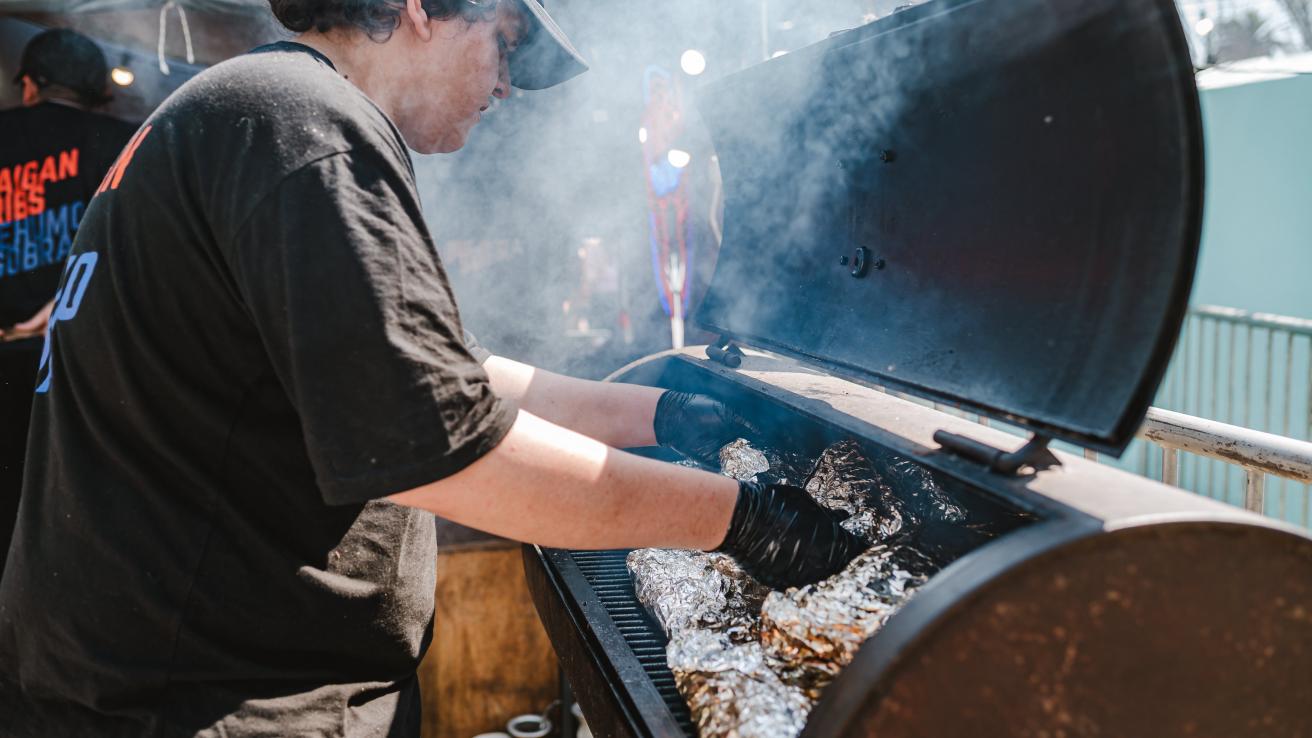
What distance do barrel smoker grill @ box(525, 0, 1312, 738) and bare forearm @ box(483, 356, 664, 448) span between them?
273 millimetres

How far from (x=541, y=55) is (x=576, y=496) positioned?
43.9 inches

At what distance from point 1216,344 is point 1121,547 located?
5924 mm

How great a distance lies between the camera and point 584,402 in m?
2.32

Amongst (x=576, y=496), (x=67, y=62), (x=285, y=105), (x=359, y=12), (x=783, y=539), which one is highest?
(x=67, y=62)

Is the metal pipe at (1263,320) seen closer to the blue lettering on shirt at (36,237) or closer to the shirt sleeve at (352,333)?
the shirt sleeve at (352,333)

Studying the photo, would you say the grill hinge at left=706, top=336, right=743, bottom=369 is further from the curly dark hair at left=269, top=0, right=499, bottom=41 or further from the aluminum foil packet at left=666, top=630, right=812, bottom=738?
the curly dark hair at left=269, top=0, right=499, bottom=41

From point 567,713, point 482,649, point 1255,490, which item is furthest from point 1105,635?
point 482,649

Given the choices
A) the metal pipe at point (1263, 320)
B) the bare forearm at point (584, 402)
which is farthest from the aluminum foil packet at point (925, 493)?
the metal pipe at point (1263, 320)

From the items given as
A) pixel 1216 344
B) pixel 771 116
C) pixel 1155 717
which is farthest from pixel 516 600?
pixel 1216 344

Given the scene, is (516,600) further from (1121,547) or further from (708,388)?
(1121,547)

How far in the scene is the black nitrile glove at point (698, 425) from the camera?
2.32 meters

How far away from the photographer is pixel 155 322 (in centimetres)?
116

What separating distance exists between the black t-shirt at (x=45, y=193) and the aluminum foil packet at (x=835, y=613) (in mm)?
3691

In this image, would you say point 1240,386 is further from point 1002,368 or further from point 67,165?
point 67,165
